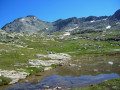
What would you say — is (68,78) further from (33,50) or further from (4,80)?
(33,50)

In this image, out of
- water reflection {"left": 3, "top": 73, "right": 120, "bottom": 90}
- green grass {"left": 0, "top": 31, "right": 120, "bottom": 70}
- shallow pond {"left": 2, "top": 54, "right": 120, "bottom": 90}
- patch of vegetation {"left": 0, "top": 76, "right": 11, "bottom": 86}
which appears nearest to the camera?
water reflection {"left": 3, "top": 73, "right": 120, "bottom": 90}

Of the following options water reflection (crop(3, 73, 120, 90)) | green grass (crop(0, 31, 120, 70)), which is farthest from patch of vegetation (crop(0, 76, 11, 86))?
green grass (crop(0, 31, 120, 70))

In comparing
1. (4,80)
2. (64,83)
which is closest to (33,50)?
(4,80)

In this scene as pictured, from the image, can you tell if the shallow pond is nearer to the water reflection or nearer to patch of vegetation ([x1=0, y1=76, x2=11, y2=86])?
the water reflection

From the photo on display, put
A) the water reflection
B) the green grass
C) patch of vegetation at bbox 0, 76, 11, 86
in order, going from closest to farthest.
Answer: the water reflection
patch of vegetation at bbox 0, 76, 11, 86
the green grass

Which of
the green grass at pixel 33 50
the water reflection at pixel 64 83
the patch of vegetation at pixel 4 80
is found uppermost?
the green grass at pixel 33 50

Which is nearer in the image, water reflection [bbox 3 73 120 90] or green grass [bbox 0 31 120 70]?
water reflection [bbox 3 73 120 90]

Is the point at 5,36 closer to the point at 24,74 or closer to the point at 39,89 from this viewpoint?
the point at 24,74

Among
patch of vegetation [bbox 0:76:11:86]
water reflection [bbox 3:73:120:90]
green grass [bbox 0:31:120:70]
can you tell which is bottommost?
water reflection [bbox 3:73:120:90]

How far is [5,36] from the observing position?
551 feet

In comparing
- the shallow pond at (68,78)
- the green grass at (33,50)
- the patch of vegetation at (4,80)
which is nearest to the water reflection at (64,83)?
the shallow pond at (68,78)

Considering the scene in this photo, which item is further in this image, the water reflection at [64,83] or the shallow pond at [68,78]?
the shallow pond at [68,78]

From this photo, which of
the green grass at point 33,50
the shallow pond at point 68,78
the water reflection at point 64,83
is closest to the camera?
the water reflection at point 64,83

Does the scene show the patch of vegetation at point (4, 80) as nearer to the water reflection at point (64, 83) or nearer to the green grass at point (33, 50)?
the water reflection at point (64, 83)
